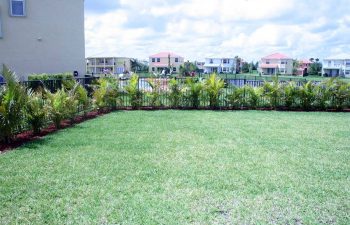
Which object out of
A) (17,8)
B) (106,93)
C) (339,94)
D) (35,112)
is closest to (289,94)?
(339,94)

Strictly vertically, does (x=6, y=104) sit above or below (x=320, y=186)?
above

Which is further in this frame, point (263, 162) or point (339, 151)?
point (339, 151)

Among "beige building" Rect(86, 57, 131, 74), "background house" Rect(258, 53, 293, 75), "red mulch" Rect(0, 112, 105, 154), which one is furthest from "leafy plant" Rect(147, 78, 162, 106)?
"background house" Rect(258, 53, 293, 75)

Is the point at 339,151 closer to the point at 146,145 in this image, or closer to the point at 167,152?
the point at 167,152

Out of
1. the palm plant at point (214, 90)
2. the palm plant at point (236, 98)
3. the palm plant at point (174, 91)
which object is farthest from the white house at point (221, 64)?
the palm plant at point (174, 91)

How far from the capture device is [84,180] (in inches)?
193

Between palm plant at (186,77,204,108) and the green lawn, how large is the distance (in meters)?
5.47

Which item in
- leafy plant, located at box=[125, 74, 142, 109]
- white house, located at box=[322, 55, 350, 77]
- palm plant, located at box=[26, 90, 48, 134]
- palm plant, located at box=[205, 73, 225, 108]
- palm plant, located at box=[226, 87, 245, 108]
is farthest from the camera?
white house, located at box=[322, 55, 350, 77]

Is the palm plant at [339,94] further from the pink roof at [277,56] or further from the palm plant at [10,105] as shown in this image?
the pink roof at [277,56]

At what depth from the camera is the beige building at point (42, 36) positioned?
18469mm

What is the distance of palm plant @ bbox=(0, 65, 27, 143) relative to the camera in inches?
272

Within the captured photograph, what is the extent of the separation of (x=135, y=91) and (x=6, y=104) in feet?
23.8

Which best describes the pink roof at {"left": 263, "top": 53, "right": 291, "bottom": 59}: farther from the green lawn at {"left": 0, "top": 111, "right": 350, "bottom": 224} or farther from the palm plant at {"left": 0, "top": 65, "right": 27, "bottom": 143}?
the palm plant at {"left": 0, "top": 65, "right": 27, "bottom": 143}

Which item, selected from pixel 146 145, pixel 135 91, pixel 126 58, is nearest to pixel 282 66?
pixel 126 58
